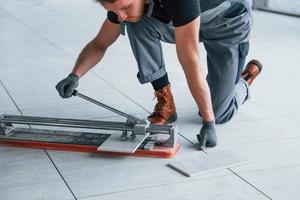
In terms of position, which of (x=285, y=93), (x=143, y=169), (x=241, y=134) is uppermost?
(x=143, y=169)

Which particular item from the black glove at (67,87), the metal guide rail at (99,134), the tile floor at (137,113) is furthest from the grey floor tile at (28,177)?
the black glove at (67,87)

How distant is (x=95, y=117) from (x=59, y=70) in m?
1.19

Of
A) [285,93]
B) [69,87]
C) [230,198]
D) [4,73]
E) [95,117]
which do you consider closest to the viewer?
[230,198]

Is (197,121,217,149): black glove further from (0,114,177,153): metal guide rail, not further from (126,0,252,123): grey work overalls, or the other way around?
(126,0,252,123): grey work overalls

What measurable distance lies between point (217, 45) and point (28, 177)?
1049 mm

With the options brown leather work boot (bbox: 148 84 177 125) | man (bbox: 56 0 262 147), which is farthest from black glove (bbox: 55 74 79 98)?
brown leather work boot (bbox: 148 84 177 125)

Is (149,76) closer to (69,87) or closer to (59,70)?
(69,87)

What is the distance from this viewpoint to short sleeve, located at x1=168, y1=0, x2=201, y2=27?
1.98 metres

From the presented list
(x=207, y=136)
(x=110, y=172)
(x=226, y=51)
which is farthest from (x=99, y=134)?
(x=226, y=51)

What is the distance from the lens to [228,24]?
8.07ft

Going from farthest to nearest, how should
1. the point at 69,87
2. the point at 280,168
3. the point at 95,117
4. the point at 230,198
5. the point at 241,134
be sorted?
the point at 95,117 < the point at 241,134 < the point at 69,87 < the point at 280,168 < the point at 230,198

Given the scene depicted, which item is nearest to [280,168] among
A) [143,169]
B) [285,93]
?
[143,169]

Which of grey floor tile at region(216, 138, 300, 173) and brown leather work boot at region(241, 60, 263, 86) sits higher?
grey floor tile at region(216, 138, 300, 173)

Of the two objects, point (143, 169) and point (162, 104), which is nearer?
point (143, 169)
